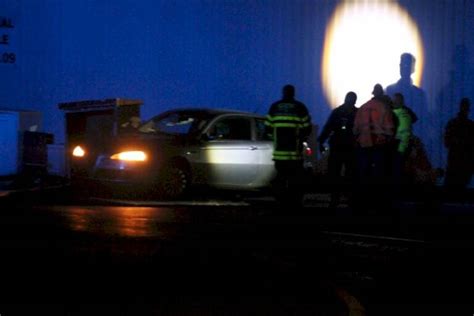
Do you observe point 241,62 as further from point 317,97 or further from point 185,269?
point 185,269

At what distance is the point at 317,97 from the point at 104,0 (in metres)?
5.13

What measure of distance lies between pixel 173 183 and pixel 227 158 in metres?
1.00

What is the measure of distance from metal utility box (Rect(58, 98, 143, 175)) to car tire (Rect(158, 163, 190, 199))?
2.59 m

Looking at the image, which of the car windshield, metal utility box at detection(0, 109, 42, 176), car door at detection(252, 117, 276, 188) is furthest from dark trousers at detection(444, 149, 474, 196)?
metal utility box at detection(0, 109, 42, 176)

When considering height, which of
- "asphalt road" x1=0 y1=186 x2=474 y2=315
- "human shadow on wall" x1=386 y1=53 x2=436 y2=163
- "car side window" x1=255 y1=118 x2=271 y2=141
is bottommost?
"asphalt road" x1=0 y1=186 x2=474 y2=315

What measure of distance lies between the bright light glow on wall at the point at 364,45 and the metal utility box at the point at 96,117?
147 inches

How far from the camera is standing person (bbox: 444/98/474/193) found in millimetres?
14242

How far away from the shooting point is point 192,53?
59.6ft

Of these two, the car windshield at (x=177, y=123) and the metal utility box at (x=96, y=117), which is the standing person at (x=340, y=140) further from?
the metal utility box at (x=96, y=117)

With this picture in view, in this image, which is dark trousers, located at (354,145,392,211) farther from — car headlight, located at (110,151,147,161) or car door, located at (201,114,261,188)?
car headlight, located at (110,151,147,161)

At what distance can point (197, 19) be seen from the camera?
18.1m

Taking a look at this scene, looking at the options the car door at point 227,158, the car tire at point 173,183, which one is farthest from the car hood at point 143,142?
the car door at point 227,158

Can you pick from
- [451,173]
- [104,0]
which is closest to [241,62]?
[104,0]

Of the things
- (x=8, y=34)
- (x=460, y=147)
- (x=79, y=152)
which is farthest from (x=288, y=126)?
(x=8, y=34)
